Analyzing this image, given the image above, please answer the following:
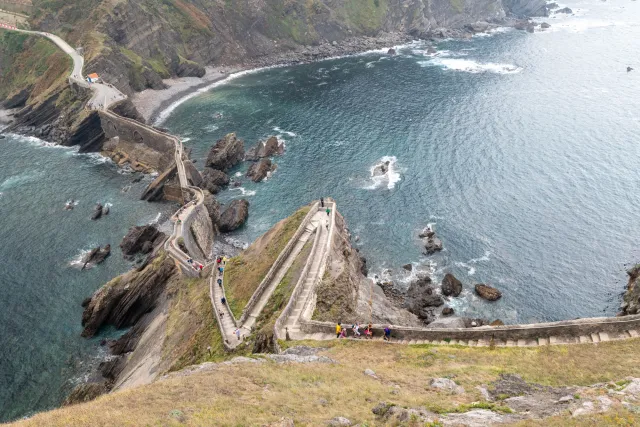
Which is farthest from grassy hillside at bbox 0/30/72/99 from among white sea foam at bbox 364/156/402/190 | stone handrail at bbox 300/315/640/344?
stone handrail at bbox 300/315/640/344

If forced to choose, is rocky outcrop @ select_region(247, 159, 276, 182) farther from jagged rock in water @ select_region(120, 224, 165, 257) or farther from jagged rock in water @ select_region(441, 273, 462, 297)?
jagged rock in water @ select_region(441, 273, 462, 297)

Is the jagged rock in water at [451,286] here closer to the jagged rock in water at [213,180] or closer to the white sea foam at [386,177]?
the white sea foam at [386,177]

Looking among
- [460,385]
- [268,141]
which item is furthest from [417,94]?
[460,385]

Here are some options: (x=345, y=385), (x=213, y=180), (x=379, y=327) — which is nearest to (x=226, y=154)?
(x=213, y=180)

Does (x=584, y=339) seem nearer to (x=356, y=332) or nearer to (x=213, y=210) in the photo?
(x=356, y=332)

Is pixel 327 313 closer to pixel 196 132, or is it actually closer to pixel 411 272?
pixel 411 272
